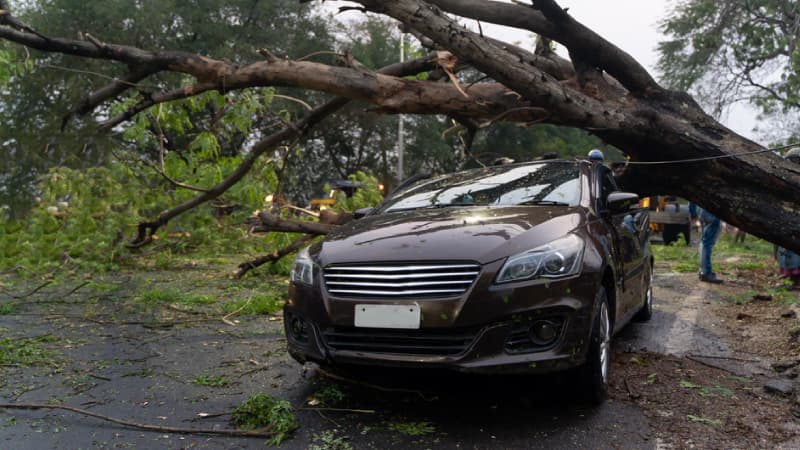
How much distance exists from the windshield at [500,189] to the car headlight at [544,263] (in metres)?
0.91

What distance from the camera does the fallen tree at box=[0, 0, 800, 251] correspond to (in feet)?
19.2

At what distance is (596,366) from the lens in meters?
3.65

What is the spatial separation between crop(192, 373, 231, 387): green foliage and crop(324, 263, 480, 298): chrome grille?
48.2 inches

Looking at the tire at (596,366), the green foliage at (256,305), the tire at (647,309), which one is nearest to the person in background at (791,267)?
the tire at (647,309)

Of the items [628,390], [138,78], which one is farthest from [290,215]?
[628,390]

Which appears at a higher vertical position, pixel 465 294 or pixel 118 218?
pixel 465 294

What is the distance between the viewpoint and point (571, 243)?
3.66 metres

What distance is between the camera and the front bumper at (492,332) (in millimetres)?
3328

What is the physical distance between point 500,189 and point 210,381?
239cm

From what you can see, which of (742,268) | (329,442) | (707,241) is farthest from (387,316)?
(742,268)

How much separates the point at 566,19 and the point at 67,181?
8.96m

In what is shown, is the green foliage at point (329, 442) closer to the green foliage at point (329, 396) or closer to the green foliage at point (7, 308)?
the green foliage at point (329, 396)

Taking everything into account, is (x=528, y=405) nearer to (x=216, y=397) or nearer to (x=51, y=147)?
(x=216, y=397)

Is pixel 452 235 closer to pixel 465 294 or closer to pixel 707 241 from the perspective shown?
pixel 465 294
